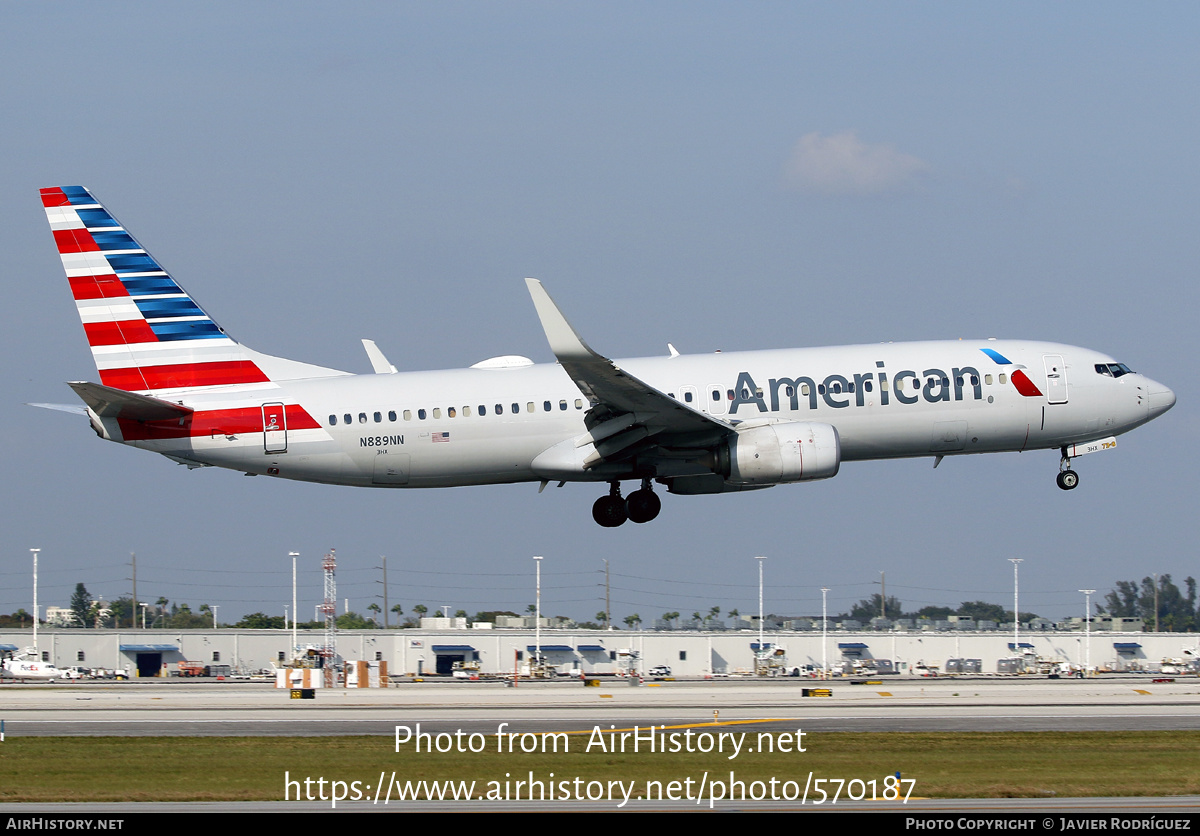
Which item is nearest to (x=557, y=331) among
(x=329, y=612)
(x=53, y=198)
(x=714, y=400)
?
(x=714, y=400)

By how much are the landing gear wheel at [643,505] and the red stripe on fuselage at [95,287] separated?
17692 mm

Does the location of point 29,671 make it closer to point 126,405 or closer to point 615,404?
point 126,405

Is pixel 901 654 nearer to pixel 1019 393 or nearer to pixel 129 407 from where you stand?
pixel 1019 393

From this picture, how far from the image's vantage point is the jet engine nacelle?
1604 inches

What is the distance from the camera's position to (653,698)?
152ft

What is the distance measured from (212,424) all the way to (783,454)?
17535 mm

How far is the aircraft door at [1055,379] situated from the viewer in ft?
145

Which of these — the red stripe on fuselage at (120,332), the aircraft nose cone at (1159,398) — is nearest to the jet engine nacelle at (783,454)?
the aircraft nose cone at (1159,398)

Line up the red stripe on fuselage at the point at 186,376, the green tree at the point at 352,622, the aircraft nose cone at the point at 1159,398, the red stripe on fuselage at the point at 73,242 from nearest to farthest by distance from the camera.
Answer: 1. the red stripe on fuselage at the point at 186,376
2. the red stripe on fuselage at the point at 73,242
3. the aircraft nose cone at the point at 1159,398
4. the green tree at the point at 352,622

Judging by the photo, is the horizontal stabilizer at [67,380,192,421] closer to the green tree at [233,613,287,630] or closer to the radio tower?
the radio tower

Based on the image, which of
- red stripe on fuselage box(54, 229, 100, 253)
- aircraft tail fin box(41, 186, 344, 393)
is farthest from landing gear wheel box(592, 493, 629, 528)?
red stripe on fuselage box(54, 229, 100, 253)

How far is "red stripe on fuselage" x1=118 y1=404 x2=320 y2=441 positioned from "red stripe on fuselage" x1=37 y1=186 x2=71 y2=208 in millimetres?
8523

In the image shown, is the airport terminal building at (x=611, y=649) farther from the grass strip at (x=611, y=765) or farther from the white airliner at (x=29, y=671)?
the grass strip at (x=611, y=765)

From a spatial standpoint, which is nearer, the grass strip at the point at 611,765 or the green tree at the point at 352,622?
the grass strip at the point at 611,765
